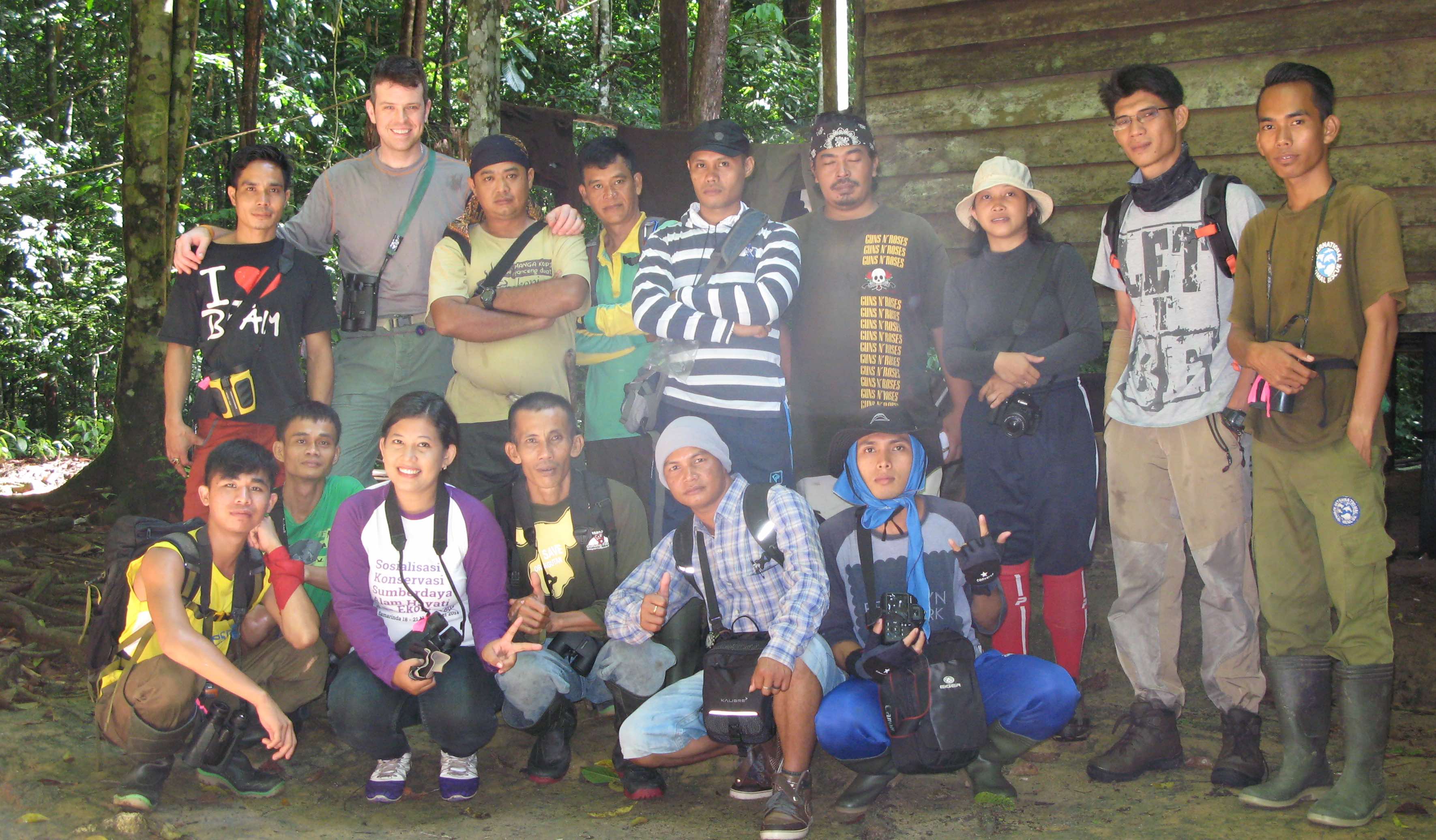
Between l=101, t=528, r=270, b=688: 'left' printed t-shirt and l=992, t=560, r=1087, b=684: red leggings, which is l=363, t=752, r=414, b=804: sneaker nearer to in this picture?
l=101, t=528, r=270, b=688: 'left' printed t-shirt

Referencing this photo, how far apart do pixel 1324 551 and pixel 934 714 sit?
1.24 meters

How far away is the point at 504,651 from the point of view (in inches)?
144

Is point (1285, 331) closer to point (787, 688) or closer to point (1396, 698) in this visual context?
point (787, 688)

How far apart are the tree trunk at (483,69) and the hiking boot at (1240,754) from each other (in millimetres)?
5041

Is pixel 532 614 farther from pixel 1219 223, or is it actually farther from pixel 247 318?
pixel 1219 223

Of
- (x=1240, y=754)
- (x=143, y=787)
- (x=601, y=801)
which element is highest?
(x=1240, y=754)

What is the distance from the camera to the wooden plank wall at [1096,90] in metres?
5.13

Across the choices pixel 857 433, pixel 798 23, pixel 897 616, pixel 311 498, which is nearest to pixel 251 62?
pixel 311 498

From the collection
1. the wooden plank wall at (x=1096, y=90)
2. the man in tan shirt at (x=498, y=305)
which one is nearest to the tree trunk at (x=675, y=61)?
the wooden plank wall at (x=1096, y=90)

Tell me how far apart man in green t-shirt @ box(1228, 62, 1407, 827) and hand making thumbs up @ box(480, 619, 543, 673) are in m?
2.30

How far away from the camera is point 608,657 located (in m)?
3.79

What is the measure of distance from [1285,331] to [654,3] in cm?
1511

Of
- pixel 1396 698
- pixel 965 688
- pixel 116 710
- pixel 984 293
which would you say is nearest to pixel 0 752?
pixel 116 710

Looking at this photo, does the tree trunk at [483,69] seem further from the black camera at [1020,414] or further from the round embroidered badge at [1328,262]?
the round embroidered badge at [1328,262]
